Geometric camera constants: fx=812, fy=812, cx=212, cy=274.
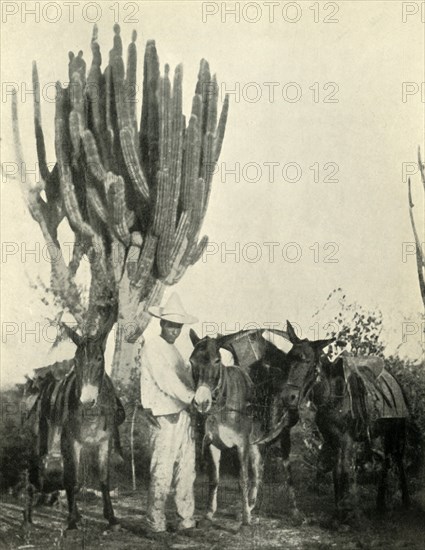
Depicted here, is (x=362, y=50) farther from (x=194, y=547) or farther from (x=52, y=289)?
(x=194, y=547)

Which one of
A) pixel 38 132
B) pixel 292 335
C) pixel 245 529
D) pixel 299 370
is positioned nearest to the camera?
pixel 245 529

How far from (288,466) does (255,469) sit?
0.94 ft

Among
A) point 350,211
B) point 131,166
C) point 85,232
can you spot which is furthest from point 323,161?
point 85,232

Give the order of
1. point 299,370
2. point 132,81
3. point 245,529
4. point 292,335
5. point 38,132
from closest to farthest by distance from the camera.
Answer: point 245,529 → point 299,370 → point 292,335 → point 132,81 → point 38,132

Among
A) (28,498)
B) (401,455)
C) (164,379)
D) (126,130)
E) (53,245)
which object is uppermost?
(126,130)

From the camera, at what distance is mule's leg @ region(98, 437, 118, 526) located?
6.98 metres

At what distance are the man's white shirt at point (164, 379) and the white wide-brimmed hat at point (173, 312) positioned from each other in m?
0.20

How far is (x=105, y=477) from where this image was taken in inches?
277

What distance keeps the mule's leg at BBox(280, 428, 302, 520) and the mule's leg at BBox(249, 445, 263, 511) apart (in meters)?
0.21

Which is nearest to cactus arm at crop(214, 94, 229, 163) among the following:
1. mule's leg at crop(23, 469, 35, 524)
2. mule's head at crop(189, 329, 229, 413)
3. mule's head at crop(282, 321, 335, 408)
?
mule's head at crop(189, 329, 229, 413)

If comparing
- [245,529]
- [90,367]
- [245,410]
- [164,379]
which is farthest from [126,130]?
[245,529]

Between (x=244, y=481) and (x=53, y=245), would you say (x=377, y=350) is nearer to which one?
(x=244, y=481)

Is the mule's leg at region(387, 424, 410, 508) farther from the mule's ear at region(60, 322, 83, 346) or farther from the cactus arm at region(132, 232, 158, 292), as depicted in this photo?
the mule's ear at region(60, 322, 83, 346)

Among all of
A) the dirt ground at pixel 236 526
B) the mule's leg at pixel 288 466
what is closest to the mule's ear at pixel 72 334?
the dirt ground at pixel 236 526
